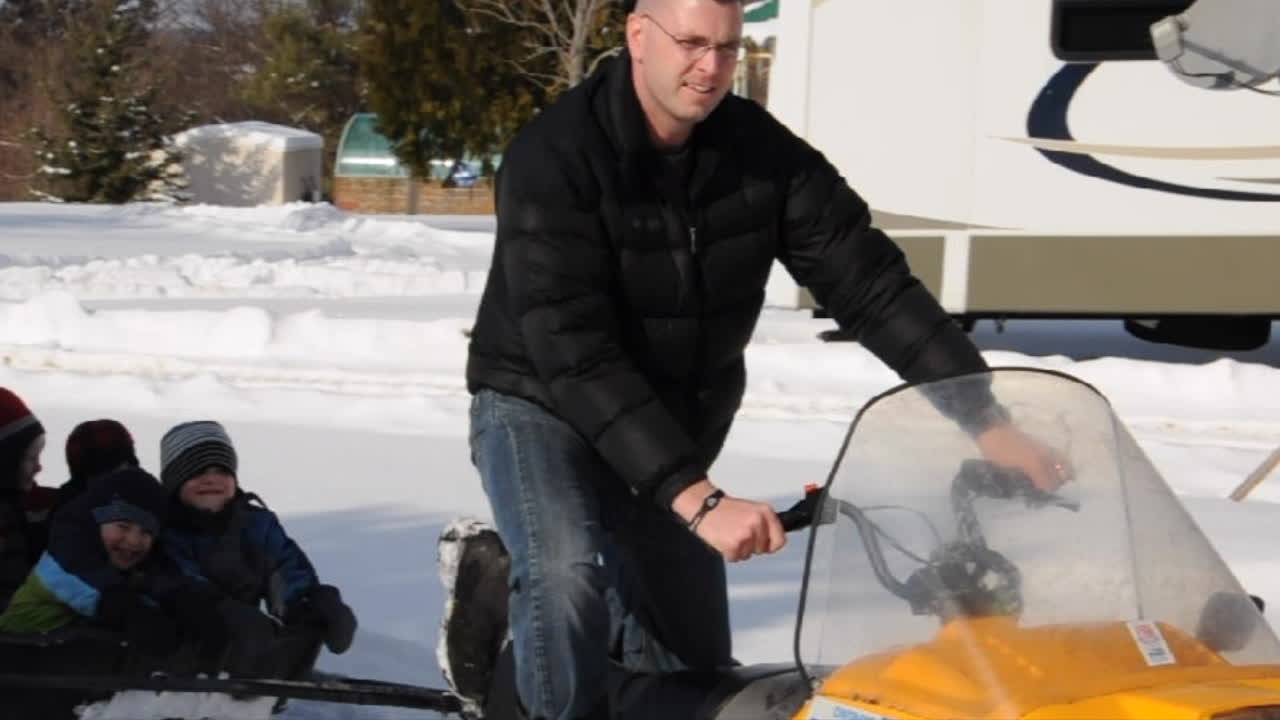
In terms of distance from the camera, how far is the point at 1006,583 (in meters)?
2.51

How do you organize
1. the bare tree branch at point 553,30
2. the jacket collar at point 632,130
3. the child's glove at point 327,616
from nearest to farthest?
the jacket collar at point 632,130
the child's glove at point 327,616
the bare tree branch at point 553,30

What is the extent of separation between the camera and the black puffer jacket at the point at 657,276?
3.01 m

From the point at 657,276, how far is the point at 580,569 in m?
0.50

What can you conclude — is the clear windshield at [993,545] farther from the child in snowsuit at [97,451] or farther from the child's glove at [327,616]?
the child in snowsuit at [97,451]

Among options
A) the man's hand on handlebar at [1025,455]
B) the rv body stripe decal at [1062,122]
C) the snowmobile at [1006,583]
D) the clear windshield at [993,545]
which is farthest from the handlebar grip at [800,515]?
the rv body stripe decal at [1062,122]

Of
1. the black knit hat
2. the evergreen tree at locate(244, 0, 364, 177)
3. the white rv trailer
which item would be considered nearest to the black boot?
the black knit hat

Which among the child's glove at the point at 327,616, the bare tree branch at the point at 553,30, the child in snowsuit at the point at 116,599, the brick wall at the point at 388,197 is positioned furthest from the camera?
the brick wall at the point at 388,197

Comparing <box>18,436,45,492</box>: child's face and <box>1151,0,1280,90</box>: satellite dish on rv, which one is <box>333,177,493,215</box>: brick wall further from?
<box>18,436,45,492</box>: child's face

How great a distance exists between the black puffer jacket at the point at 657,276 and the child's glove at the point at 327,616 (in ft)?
4.95

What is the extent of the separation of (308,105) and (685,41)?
153ft

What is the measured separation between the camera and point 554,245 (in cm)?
305

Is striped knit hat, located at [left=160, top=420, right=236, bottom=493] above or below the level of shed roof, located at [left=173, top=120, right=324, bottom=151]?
above

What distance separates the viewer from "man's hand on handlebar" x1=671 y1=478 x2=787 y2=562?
8.74 ft

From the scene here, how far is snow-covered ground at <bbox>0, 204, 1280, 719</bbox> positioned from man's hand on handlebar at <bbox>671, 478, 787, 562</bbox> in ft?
6.85
